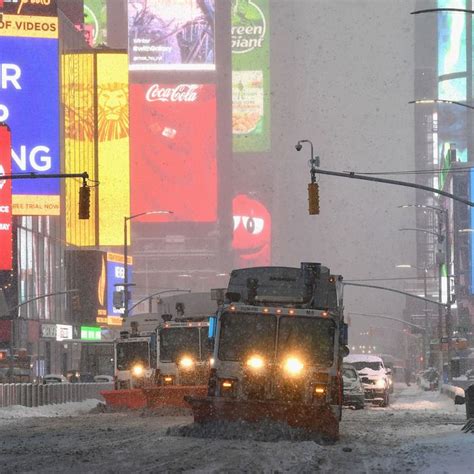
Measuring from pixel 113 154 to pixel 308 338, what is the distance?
10166 cm

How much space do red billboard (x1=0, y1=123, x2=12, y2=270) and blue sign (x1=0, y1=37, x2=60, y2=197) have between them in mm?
21202

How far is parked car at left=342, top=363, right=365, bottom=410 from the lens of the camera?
44.0 m

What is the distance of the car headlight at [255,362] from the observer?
26188 millimetres

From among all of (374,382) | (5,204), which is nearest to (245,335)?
(374,382)

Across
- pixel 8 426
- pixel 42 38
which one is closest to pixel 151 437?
pixel 8 426

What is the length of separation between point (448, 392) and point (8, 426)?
91.3 feet

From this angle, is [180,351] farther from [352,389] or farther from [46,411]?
[46,411]

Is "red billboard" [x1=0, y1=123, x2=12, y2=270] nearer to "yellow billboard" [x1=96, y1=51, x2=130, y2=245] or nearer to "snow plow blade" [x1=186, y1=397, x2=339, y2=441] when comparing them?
"yellow billboard" [x1=96, y1=51, x2=130, y2=245]

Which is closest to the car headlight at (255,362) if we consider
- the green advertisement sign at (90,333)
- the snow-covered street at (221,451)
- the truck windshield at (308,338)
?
the truck windshield at (308,338)

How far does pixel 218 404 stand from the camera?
2539 centimetres

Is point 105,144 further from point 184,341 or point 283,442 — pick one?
point 283,442

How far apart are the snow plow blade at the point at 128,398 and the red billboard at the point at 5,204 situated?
118 feet

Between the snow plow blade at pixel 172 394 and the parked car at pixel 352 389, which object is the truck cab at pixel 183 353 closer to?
the snow plow blade at pixel 172 394

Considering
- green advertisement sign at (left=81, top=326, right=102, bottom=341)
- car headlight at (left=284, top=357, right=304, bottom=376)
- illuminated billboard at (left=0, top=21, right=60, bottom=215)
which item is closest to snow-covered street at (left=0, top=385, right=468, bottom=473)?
car headlight at (left=284, top=357, right=304, bottom=376)
